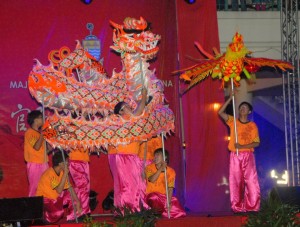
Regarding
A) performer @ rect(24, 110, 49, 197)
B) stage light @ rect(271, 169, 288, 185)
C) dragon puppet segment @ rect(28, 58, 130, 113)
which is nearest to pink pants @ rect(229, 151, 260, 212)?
dragon puppet segment @ rect(28, 58, 130, 113)

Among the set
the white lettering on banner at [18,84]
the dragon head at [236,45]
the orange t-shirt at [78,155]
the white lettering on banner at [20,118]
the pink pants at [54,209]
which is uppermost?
the dragon head at [236,45]

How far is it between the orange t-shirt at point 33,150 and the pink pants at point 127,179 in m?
0.84

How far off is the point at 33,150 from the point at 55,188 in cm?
70

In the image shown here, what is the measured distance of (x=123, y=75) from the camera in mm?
8047

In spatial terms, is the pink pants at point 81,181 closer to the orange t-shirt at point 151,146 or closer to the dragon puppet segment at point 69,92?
the dragon puppet segment at point 69,92

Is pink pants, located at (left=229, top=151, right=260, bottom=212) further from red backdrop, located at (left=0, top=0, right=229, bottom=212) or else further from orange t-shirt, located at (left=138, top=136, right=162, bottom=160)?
red backdrop, located at (left=0, top=0, right=229, bottom=212)

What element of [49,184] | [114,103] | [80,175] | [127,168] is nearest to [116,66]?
[114,103]

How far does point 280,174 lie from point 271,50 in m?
5.79

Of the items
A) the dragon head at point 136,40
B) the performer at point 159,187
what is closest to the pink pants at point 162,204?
the performer at point 159,187

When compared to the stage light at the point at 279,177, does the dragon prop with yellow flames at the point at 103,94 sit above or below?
above

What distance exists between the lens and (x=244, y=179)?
325 inches

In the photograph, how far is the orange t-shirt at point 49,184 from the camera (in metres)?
7.48

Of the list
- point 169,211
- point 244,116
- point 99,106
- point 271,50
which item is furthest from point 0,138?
point 271,50

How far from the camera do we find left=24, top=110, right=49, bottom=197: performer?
314 inches
